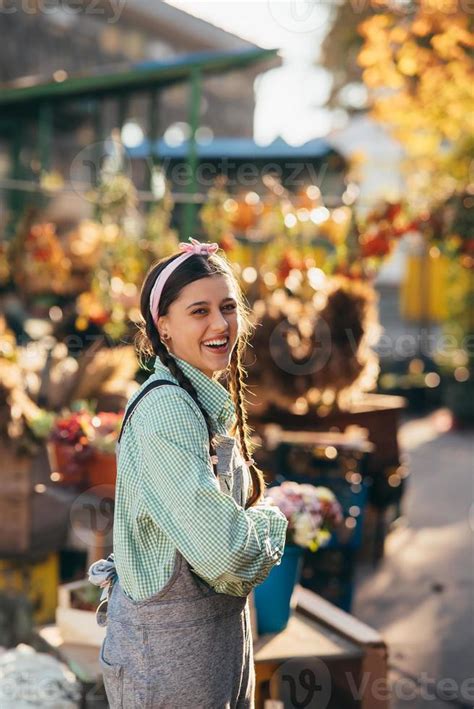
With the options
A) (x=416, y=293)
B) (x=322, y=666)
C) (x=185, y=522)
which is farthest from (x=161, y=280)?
(x=416, y=293)

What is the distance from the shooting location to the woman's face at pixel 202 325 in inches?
80.6

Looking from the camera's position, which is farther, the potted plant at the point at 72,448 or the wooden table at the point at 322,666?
the potted plant at the point at 72,448

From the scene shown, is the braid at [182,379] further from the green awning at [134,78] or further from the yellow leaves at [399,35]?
the yellow leaves at [399,35]

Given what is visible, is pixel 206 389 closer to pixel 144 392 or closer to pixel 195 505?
pixel 144 392

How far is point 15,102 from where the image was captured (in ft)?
40.0

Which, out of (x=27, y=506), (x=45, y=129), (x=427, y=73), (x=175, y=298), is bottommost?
(x=27, y=506)

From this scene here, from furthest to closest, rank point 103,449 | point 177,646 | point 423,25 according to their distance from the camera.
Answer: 1. point 423,25
2. point 103,449
3. point 177,646

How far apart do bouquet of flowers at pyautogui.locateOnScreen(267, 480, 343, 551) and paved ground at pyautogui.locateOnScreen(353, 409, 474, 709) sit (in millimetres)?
1011

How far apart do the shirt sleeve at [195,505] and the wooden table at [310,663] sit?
1.38 metres

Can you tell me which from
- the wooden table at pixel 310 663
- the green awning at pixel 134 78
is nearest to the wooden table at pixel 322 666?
the wooden table at pixel 310 663

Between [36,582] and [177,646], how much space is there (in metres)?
2.58

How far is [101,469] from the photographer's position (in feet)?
12.9

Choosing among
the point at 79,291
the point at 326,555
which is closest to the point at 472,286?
the point at 79,291

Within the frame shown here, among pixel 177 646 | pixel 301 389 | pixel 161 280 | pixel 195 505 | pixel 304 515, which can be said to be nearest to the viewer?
pixel 195 505
